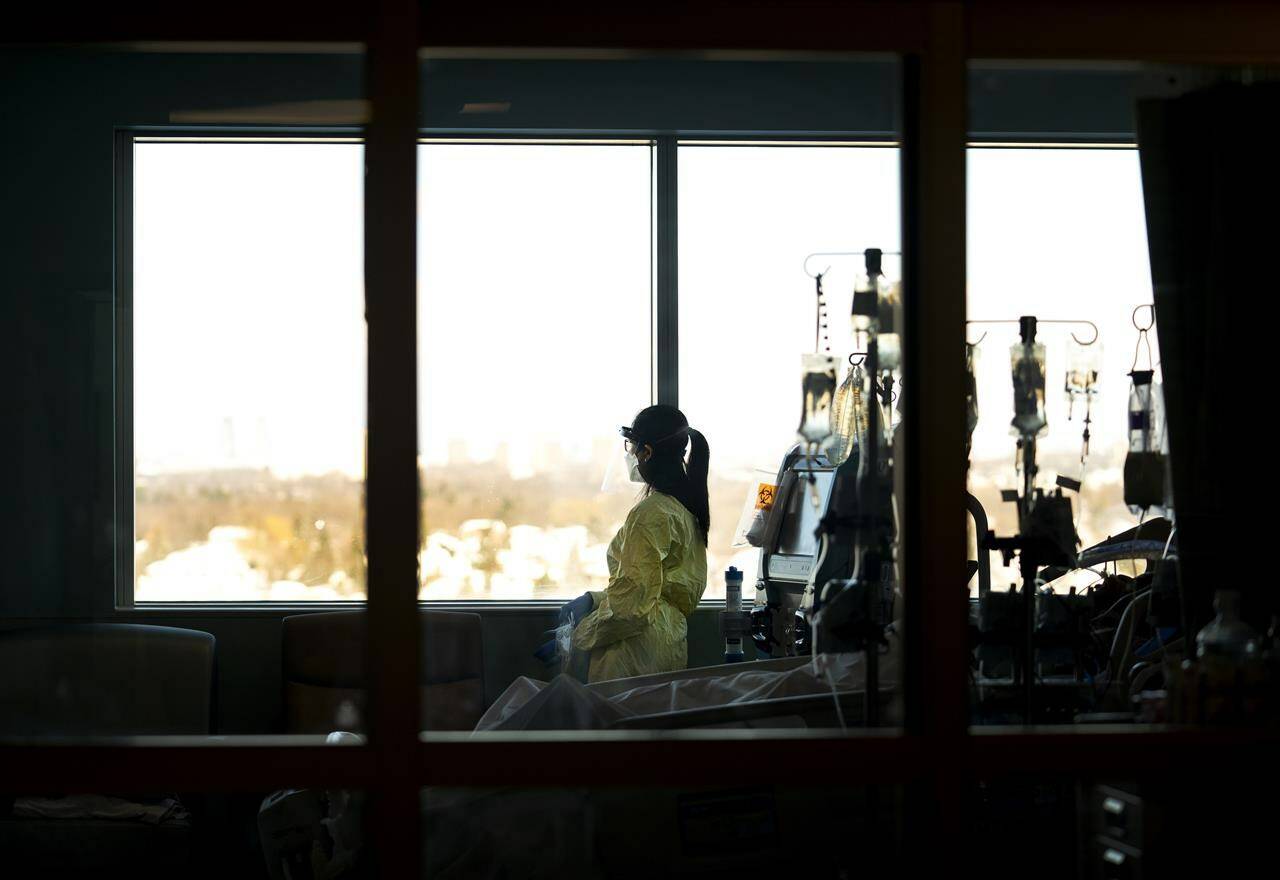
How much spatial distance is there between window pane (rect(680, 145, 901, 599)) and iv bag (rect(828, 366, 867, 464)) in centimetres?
184

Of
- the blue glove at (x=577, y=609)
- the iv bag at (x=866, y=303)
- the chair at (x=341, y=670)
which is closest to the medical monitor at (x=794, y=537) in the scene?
the blue glove at (x=577, y=609)

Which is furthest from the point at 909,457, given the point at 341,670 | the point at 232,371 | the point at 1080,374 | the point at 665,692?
→ the point at 232,371

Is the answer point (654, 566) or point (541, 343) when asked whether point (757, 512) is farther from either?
point (541, 343)

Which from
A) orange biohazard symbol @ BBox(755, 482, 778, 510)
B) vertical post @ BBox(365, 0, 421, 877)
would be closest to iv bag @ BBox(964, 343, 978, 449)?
vertical post @ BBox(365, 0, 421, 877)

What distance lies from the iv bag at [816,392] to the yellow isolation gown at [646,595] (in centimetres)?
143

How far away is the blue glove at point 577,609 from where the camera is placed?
12.7 feet

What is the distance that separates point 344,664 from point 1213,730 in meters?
2.78

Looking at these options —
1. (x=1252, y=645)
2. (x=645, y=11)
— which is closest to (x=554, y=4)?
(x=645, y=11)

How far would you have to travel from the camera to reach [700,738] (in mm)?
1550

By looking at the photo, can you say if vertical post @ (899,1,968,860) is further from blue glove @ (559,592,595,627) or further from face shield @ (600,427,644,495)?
face shield @ (600,427,644,495)

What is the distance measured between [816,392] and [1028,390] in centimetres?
52

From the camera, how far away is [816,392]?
2.17 metres

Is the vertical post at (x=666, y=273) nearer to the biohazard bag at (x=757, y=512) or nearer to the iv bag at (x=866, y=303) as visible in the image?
the biohazard bag at (x=757, y=512)

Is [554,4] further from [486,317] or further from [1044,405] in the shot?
[486,317]
